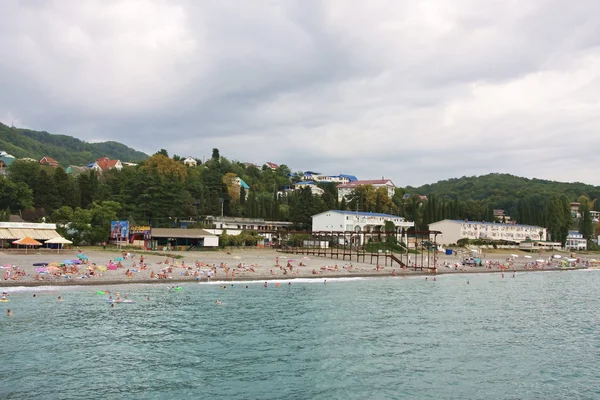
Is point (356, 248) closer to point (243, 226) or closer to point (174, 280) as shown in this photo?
point (243, 226)

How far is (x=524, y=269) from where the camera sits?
262 feet

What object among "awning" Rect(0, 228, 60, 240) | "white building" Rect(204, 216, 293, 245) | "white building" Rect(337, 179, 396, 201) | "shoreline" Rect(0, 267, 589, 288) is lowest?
"shoreline" Rect(0, 267, 589, 288)

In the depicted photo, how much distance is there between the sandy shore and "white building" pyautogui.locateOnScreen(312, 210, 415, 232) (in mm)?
21742

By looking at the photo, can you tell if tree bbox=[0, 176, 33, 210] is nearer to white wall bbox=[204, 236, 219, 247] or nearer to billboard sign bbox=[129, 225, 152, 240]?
billboard sign bbox=[129, 225, 152, 240]

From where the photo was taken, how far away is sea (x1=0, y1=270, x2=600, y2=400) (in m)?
18.9

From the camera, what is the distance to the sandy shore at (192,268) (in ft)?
136

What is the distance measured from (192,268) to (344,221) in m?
47.4

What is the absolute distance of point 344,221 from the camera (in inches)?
3713

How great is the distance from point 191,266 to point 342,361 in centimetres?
3335

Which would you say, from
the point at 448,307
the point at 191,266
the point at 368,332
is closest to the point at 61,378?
the point at 368,332

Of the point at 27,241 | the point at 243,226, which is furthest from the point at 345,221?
the point at 27,241

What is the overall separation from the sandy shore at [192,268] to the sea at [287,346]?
266 cm

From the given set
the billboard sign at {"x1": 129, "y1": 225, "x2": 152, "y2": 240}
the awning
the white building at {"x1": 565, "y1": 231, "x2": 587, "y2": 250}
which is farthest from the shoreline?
the white building at {"x1": 565, "y1": 231, "x2": 587, "y2": 250}

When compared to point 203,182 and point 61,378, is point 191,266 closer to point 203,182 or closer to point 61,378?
point 61,378
